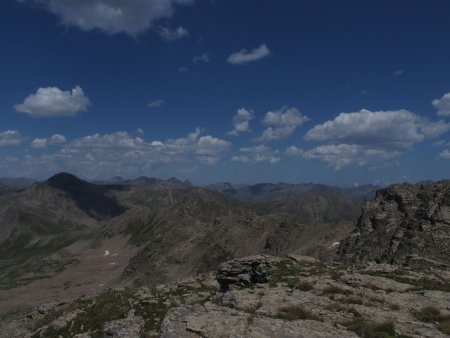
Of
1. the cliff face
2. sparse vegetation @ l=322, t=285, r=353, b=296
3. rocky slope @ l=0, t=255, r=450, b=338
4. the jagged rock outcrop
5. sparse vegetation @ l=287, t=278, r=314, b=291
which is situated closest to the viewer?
rocky slope @ l=0, t=255, r=450, b=338

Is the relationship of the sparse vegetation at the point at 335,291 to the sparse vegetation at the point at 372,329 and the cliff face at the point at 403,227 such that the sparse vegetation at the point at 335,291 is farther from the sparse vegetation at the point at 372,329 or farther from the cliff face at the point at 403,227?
the cliff face at the point at 403,227

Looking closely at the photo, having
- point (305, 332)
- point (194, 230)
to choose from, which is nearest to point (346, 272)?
point (305, 332)

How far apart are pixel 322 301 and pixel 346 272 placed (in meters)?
10.6

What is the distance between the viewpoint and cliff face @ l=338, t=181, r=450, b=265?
75.7 metres

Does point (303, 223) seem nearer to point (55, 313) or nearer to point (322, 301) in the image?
point (55, 313)

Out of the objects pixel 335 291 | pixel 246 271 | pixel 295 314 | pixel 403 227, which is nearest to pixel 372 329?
pixel 295 314

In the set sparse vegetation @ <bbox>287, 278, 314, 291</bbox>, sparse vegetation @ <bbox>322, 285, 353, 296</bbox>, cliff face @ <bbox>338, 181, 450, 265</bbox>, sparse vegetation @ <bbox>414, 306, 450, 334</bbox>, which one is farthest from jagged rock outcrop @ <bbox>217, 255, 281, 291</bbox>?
cliff face @ <bbox>338, 181, 450, 265</bbox>

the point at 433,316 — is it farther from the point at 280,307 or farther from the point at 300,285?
the point at 300,285

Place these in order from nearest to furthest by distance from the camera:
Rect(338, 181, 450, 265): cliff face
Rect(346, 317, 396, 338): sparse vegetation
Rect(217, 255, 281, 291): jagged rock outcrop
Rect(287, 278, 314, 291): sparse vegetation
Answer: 1. Rect(346, 317, 396, 338): sparse vegetation
2. Rect(287, 278, 314, 291): sparse vegetation
3. Rect(217, 255, 281, 291): jagged rock outcrop
4. Rect(338, 181, 450, 265): cliff face

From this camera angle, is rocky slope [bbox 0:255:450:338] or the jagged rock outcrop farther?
the jagged rock outcrop

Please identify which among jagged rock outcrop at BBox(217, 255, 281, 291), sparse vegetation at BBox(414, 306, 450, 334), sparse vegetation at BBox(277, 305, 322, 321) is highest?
sparse vegetation at BBox(277, 305, 322, 321)

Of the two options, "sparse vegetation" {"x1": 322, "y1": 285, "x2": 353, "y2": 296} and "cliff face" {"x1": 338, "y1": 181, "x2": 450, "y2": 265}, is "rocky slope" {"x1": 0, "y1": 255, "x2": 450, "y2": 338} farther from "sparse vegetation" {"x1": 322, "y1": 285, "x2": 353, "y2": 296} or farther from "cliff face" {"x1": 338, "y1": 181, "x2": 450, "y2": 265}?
"cliff face" {"x1": 338, "y1": 181, "x2": 450, "y2": 265}

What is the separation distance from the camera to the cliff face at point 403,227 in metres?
75.7

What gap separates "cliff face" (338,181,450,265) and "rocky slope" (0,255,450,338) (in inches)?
1354
